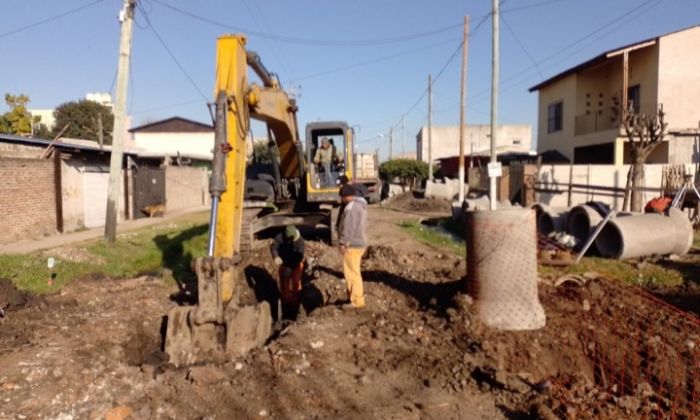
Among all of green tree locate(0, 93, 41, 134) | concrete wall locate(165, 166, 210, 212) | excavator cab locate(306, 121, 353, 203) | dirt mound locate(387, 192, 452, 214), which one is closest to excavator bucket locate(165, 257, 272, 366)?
excavator cab locate(306, 121, 353, 203)

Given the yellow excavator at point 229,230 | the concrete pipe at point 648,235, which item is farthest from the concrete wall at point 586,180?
the yellow excavator at point 229,230

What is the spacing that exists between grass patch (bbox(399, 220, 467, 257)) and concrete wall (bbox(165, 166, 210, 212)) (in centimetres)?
1381

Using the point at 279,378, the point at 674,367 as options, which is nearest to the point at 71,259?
the point at 279,378

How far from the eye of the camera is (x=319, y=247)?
37.4 ft

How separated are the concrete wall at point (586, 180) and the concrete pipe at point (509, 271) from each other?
15.1 meters

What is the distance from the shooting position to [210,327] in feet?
19.1

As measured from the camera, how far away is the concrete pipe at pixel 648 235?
1091cm

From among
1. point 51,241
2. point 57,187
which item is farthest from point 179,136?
point 51,241

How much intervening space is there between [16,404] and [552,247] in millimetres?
9799

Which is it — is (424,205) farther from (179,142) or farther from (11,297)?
(179,142)

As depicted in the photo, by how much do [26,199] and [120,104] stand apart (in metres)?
5.08

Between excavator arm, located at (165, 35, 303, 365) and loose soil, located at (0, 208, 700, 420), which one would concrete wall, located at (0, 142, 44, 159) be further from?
excavator arm, located at (165, 35, 303, 365)

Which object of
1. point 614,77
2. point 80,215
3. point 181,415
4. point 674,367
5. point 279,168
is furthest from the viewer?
point 614,77

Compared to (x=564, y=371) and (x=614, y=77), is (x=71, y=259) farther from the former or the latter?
(x=614, y=77)
